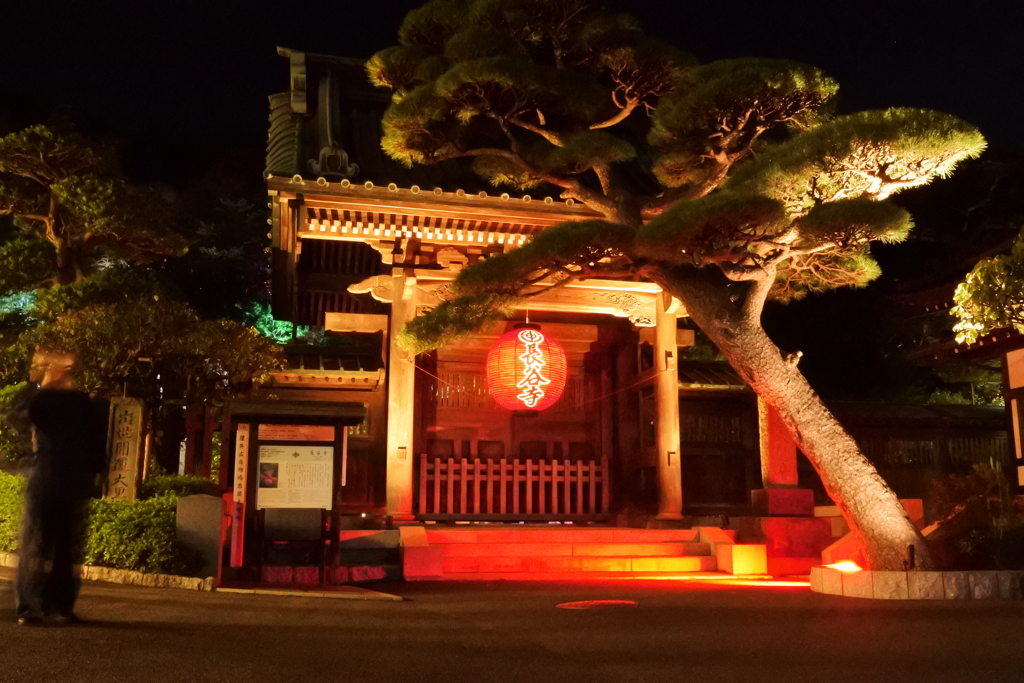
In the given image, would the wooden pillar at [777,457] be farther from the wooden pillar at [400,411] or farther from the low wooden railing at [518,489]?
the wooden pillar at [400,411]

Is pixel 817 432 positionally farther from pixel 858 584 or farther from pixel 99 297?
pixel 99 297

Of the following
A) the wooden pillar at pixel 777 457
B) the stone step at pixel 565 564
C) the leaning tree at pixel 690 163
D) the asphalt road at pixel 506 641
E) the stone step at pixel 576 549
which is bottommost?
the stone step at pixel 565 564

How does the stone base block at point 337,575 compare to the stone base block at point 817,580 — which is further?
the stone base block at point 337,575

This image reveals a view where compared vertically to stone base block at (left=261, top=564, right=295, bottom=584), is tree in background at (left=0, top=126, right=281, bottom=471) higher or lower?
higher

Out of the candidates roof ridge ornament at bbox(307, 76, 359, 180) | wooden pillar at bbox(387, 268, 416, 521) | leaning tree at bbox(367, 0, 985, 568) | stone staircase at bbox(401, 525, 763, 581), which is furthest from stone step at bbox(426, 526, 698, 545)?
roof ridge ornament at bbox(307, 76, 359, 180)

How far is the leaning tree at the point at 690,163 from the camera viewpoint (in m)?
7.59

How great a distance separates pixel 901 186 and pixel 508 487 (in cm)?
913

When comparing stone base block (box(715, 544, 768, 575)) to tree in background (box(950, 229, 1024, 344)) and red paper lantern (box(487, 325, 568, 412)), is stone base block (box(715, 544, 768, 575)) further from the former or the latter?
tree in background (box(950, 229, 1024, 344))

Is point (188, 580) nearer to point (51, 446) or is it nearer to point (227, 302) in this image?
point (51, 446)

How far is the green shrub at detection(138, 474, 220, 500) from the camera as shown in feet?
33.3

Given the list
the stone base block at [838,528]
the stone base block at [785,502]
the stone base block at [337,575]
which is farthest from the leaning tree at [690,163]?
the stone base block at [838,528]

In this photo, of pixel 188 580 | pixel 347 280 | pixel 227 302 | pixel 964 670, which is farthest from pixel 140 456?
pixel 227 302

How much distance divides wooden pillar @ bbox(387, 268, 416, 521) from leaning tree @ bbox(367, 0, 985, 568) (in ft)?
7.91

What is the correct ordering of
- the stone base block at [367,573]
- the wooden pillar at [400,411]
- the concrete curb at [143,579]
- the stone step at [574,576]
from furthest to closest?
the wooden pillar at [400,411] → the stone step at [574,576] → the stone base block at [367,573] → the concrete curb at [143,579]
